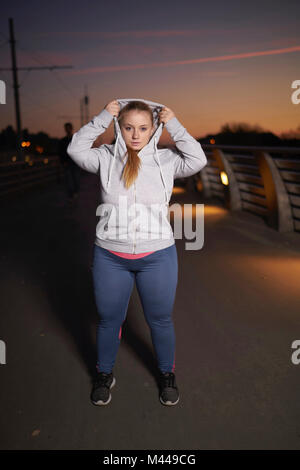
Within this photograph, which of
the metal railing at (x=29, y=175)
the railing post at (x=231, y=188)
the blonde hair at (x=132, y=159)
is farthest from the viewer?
the metal railing at (x=29, y=175)

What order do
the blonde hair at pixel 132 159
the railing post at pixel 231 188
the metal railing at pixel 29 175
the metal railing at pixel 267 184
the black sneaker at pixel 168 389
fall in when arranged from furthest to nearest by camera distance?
the metal railing at pixel 29 175 < the railing post at pixel 231 188 < the metal railing at pixel 267 184 < the black sneaker at pixel 168 389 < the blonde hair at pixel 132 159

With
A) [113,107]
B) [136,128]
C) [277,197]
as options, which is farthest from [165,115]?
[277,197]

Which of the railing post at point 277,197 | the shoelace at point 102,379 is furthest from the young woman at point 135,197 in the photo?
the railing post at point 277,197

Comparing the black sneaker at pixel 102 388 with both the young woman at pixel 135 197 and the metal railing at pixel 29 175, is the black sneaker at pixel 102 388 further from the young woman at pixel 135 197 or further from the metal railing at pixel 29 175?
the metal railing at pixel 29 175

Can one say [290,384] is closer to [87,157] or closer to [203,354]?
[203,354]

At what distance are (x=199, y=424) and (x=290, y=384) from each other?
0.85 m

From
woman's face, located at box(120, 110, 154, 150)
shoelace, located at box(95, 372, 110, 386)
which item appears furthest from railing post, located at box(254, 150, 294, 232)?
shoelace, located at box(95, 372, 110, 386)

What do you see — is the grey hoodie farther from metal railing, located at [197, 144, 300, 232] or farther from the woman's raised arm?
metal railing, located at [197, 144, 300, 232]

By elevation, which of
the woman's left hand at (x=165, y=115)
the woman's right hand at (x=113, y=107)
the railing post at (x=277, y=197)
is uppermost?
the woman's right hand at (x=113, y=107)

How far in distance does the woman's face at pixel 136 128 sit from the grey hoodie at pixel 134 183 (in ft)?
0.15

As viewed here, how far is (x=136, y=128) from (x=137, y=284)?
103 cm

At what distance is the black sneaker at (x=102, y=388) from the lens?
107 inches

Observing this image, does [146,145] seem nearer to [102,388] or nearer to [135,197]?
[135,197]

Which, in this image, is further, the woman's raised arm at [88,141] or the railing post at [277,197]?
the railing post at [277,197]
